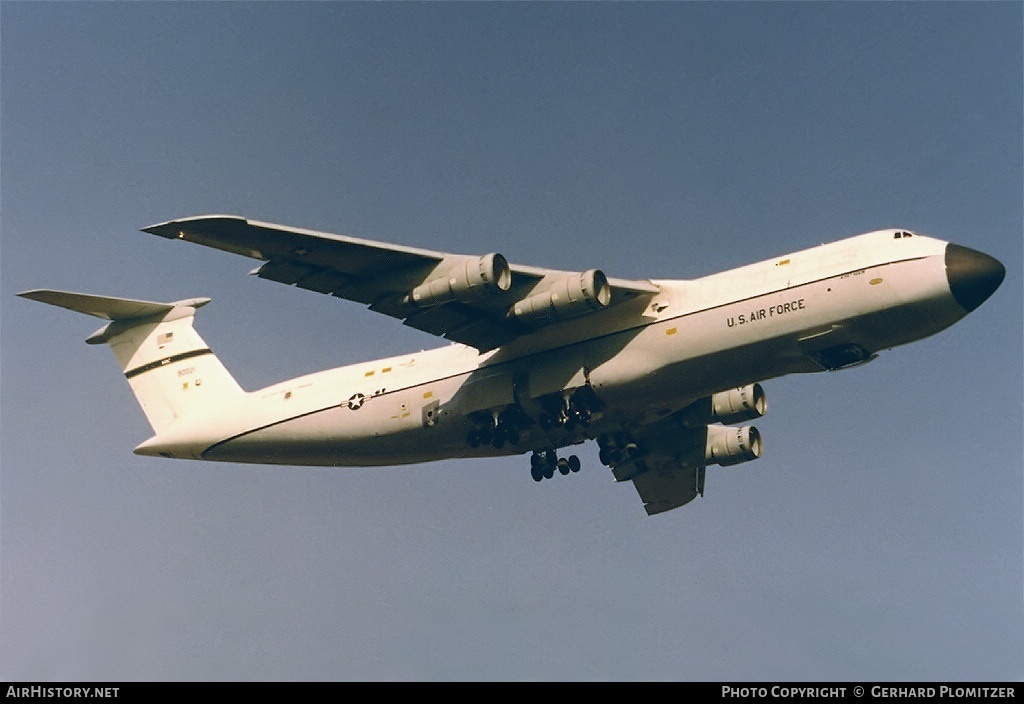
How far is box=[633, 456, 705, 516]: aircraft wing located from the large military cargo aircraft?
0.05 metres

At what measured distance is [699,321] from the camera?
2152 cm

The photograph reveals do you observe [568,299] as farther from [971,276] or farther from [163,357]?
[163,357]

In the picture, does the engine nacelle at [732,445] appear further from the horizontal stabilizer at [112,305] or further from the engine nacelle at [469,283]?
the horizontal stabilizer at [112,305]

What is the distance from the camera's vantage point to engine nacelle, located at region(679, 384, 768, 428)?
24984 millimetres

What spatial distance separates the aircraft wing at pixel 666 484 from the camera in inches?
1065

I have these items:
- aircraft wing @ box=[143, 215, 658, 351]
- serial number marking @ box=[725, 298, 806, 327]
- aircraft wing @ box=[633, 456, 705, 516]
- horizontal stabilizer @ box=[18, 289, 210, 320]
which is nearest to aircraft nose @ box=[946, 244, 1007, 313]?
serial number marking @ box=[725, 298, 806, 327]

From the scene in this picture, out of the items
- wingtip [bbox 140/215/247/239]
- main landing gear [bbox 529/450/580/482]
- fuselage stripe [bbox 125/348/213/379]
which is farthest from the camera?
fuselage stripe [bbox 125/348/213/379]

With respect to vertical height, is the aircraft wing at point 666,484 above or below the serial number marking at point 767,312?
below

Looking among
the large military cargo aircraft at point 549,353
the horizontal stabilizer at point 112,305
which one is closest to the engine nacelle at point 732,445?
the large military cargo aircraft at point 549,353

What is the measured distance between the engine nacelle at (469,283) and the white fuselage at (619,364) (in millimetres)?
2399

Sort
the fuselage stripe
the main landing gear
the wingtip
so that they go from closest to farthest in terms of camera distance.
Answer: the wingtip < the main landing gear < the fuselage stripe

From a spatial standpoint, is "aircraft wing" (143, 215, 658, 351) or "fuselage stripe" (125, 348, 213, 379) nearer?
"aircraft wing" (143, 215, 658, 351)

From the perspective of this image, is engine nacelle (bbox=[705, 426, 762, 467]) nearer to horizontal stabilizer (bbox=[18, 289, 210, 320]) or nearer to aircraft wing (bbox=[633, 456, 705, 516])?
aircraft wing (bbox=[633, 456, 705, 516])
